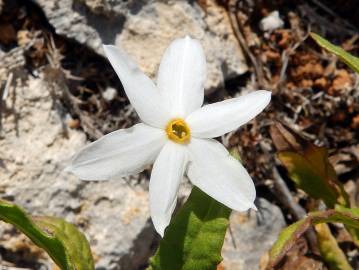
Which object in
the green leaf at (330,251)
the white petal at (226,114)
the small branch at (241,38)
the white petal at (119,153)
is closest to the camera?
the white petal at (119,153)

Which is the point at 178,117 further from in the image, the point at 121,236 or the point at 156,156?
the point at 121,236

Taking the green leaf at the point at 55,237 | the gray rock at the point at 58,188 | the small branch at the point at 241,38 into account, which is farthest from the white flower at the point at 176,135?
the small branch at the point at 241,38

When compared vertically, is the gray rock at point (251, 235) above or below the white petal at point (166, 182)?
below

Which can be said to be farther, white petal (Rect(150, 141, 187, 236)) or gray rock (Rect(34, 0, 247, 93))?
gray rock (Rect(34, 0, 247, 93))

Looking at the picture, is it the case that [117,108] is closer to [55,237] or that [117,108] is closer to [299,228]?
[55,237]

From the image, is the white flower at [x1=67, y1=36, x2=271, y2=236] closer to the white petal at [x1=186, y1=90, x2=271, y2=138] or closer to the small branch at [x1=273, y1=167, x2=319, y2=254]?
the white petal at [x1=186, y1=90, x2=271, y2=138]

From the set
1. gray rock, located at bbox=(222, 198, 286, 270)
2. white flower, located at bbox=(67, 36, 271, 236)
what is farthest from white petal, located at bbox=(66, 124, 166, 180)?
gray rock, located at bbox=(222, 198, 286, 270)

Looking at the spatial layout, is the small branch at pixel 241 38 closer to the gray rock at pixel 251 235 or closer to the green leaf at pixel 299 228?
the gray rock at pixel 251 235

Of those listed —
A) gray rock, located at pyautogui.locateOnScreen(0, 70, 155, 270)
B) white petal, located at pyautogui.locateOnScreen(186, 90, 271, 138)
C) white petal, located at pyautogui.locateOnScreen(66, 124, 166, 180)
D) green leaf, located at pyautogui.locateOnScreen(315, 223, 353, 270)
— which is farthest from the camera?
green leaf, located at pyautogui.locateOnScreen(315, 223, 353, 270)
